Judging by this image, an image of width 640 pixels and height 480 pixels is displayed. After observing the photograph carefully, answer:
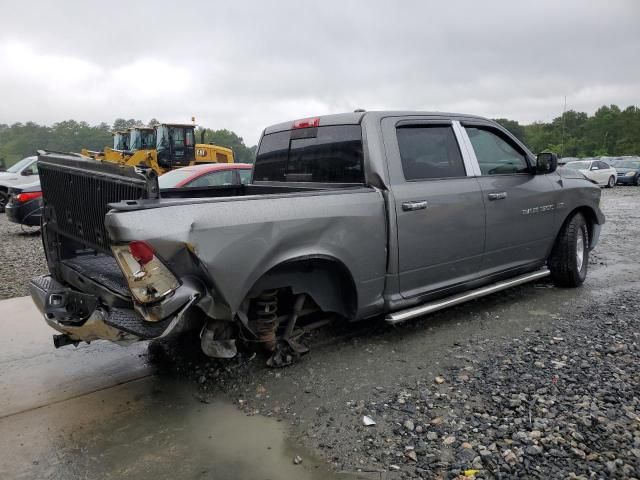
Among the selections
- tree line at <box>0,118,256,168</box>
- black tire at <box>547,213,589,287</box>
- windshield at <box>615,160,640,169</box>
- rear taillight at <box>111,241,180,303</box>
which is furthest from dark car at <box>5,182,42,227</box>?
windshield at <box>615,160,640,169</box>

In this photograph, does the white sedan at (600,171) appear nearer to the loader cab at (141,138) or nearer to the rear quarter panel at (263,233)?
the loader cab at (141,138)

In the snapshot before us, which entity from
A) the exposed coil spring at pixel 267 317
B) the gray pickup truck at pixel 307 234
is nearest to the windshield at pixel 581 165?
the gray pickup truck at pixel 307 234

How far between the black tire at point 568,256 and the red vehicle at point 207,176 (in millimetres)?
4977

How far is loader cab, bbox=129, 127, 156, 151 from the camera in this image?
1790 centimetres

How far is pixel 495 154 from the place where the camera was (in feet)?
15.2

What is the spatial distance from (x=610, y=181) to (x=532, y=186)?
23.0m

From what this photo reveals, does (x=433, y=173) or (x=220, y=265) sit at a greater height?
(x=433, y=173)

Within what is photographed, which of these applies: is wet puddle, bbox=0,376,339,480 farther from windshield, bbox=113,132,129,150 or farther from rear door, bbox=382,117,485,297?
windshield, bbox=113,132,129,150

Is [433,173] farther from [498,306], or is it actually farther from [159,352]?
[159,352]

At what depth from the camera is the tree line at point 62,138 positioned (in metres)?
34.9

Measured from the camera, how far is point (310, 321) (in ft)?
13.6

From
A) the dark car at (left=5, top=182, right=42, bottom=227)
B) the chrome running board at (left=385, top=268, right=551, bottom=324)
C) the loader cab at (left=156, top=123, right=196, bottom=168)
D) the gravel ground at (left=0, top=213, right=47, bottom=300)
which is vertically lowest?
the gravel ground at (left=0, top=213, right=47, bottom=300)

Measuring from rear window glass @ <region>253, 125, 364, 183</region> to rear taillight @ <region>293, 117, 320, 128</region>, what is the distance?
42 millimetres

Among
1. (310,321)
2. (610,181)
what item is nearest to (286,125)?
(310,321)
